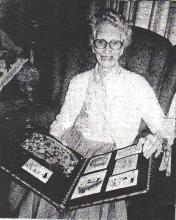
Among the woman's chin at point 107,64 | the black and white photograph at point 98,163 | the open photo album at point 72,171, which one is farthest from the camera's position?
the woman's chin at point 107,64

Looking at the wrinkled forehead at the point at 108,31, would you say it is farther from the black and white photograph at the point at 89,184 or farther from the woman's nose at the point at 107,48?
the black and white photograph at the point at 89,184

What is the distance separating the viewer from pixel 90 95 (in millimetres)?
1283

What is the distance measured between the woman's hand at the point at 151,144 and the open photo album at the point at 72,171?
0.02 m

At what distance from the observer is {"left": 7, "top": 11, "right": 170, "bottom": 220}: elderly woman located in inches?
47.0

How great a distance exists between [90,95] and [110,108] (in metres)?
0.09

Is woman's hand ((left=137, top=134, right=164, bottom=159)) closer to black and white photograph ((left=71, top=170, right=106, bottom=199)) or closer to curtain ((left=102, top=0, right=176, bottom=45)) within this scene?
black and white photograph ((left=71, top=170, right=106, bottom=199))

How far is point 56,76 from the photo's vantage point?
51.9 inches

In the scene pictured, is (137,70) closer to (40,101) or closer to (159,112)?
(159,112)

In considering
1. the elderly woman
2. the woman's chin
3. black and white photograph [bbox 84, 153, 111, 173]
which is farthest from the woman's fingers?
the woman's chin

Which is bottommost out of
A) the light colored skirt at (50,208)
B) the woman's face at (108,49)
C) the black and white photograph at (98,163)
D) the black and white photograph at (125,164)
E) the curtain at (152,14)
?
the light colored skirt at (50,208)

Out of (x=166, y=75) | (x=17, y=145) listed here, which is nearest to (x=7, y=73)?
(x=17, y=145)

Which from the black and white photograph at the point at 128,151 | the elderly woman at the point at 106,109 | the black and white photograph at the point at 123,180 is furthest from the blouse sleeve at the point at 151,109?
the black and white photograph at the point at 123,180

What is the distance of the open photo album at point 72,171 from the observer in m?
1.03

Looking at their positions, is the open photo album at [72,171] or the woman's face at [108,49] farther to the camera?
the woman's face at [108,49]
